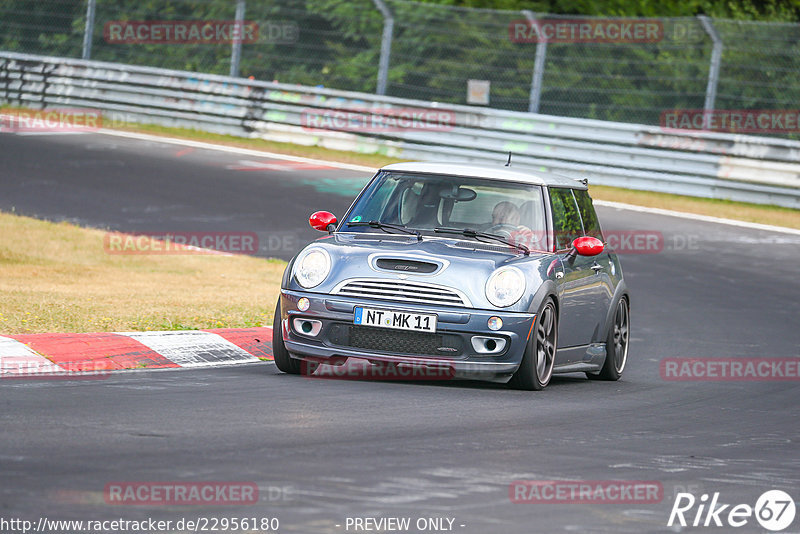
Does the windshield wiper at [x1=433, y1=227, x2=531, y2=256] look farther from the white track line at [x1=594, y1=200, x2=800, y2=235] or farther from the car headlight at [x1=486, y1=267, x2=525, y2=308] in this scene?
the white track line at [x1=594, y1=200, x2=800, y2=235]

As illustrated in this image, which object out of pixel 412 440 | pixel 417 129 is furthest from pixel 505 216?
pixel 417 129

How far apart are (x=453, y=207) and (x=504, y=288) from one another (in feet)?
4.03

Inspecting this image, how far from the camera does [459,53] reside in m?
24.1

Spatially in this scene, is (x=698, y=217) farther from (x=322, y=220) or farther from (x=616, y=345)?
(x=322, y=220)

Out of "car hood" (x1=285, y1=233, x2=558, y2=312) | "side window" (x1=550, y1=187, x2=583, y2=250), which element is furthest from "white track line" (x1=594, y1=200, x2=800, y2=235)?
"car hood" (x1=285, y1=233, x2=558, y2=312)

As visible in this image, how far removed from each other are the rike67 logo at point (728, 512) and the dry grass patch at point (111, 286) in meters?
5.45

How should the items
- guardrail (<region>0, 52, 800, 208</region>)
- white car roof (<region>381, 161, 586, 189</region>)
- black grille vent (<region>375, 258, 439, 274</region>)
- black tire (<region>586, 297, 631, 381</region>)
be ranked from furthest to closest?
guardrail (<region>0, 52, 800, 208</region>) → black tire (<region>586, 297, 631, 381</region>) → white car roof (<region>381, 161, 586, 189</region>) → black grille vent (<region>375, 258, 439, 274</region>)

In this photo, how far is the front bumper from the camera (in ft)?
28.2

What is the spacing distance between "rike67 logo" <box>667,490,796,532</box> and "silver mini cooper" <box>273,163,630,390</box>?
281cm

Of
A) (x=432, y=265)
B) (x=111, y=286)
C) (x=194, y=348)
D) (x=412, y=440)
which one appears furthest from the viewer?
(x=111, y=286)

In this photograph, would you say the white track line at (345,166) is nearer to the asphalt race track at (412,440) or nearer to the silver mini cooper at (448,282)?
the asphalt race track at (412,440)

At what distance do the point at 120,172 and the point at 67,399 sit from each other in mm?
14144

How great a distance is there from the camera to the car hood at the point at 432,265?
8.66 m

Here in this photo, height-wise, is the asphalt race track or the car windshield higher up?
the car windshield
